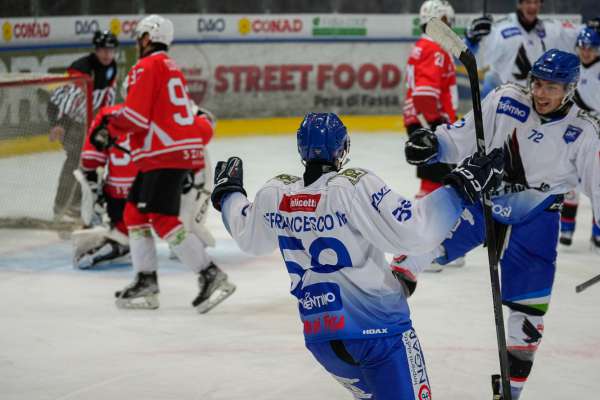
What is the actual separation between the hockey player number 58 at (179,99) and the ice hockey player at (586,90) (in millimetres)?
2625

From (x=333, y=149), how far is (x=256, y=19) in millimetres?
8296

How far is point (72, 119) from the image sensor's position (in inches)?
275

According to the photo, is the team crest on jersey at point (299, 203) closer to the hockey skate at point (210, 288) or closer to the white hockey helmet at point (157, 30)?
A: the hockey skate at point (210, 288)

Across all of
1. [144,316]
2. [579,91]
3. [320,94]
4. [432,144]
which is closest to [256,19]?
[320,94]

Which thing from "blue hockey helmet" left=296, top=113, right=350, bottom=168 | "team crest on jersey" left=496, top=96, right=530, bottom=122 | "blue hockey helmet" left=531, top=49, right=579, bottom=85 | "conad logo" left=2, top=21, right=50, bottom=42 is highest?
"blue hockey helmet" left=531, top=49, right=579, bottom=85

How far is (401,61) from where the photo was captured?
11500mm

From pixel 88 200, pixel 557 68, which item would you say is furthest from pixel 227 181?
pixel 88 200

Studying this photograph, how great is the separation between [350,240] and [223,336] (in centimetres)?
218

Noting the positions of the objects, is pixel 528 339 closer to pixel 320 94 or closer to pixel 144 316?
pixel 144 316

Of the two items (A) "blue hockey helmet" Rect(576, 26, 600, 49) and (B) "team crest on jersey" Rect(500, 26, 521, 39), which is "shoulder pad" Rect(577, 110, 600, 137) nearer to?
(A) "blue hockey helmet" Rect(576, 26, 600, 49)

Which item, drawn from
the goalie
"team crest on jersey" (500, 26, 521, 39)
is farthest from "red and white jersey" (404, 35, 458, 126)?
A: the goalie

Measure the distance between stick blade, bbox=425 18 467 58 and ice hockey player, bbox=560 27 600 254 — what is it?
354 centimetres

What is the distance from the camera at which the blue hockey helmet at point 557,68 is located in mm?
3576

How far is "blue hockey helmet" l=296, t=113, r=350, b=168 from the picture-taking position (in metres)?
2.88
